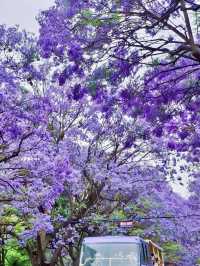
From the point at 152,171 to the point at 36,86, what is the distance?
592cm

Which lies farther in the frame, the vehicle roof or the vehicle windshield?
the vehicle roof

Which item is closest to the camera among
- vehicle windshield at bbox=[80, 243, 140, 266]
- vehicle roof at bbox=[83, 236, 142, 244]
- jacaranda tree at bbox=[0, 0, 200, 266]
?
jacaranda tree at bbox=[0, 0, 200, 266]

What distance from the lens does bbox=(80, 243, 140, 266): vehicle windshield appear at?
19703 mm

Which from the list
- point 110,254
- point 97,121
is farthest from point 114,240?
point 97,121

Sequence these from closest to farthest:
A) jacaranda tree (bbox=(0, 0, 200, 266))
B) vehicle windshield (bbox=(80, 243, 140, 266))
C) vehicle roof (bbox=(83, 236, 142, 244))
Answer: jacaranda tree (bbox=(0, 0, 200, 266)) < vehicle windshield (bbox=(80, 243, 140, 266)) < vehicle roof (bbox=(83, 236, 142, 244))

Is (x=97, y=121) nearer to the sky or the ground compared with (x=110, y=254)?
nearer to the sky

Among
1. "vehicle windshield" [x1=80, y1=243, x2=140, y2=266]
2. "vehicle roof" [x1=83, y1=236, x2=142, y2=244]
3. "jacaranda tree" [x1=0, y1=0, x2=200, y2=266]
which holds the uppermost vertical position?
"jacaranda tree" [x1=0, y1=0, x2=200, y2=266]

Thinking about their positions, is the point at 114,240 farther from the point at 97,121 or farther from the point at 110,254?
the point at 97,121

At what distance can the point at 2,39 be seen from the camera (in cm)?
→ 1423

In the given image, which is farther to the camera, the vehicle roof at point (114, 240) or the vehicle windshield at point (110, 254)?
the vehicle roof at point (114, 240)

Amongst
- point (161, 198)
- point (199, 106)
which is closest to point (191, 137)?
point (199, 106)

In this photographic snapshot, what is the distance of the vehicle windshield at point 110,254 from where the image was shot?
1970cm

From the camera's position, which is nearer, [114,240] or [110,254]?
[110,254]

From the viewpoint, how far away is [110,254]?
1995 cm
